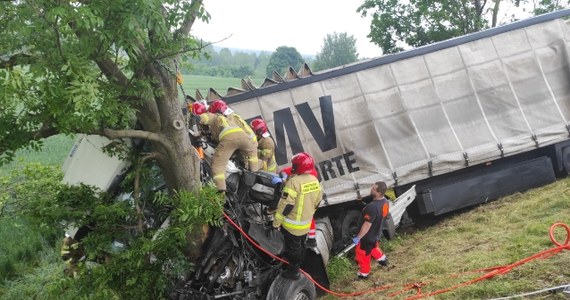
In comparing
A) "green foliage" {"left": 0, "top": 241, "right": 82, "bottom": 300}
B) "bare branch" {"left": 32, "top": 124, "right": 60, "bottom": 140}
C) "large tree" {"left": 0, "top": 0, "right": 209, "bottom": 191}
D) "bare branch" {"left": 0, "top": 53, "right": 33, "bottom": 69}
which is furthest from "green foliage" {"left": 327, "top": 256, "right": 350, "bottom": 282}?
"bare branch" {"left": 0, "top": 53, "right": 33, "bottom": 69}

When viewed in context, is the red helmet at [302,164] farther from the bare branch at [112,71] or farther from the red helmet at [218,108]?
the bare branch at [112,71]

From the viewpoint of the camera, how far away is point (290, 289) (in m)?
4.68

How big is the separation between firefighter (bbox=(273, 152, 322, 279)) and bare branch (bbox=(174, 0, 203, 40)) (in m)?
1.78

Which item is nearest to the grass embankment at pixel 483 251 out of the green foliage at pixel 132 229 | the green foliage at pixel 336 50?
the green foliage at pixel 132 229

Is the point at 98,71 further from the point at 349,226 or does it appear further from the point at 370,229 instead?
the point at 349,226

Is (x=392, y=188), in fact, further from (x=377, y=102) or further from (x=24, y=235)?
(x=24, y=235)

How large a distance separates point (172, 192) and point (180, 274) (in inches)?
28.9

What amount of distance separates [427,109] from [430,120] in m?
0.18

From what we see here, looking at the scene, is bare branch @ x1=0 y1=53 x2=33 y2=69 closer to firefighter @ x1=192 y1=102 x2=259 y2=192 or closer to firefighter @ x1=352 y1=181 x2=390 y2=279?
firefighter @ x1=192 y1=102 x2=259 y2=192

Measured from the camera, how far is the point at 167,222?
4.39m

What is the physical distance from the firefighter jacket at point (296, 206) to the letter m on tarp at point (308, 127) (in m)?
2.31

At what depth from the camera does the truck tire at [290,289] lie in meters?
4.60

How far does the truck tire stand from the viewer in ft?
15.1

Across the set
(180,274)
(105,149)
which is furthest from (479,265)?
(105,149)
